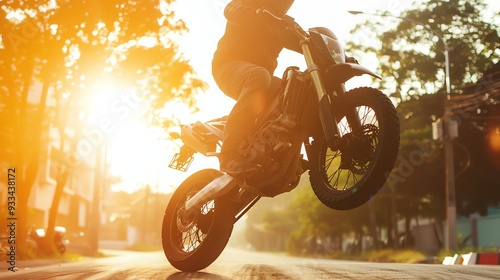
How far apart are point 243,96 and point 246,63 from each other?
315 mm

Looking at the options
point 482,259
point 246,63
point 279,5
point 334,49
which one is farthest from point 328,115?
point 482,259

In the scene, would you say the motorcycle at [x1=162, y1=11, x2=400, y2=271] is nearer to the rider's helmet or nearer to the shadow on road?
the rider's helmet

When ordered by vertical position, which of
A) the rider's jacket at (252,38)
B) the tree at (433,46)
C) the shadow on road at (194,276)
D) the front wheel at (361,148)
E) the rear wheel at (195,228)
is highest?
the tree at (433,46)

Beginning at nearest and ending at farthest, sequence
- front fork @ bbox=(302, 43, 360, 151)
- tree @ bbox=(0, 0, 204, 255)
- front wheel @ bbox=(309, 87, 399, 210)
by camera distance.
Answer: front wheel @ bbox=(309, 87, 399, 210) → front fork @ bbox=(302, 43, 360, 151) → tree @ bbox=(0, 0, 204, 255)

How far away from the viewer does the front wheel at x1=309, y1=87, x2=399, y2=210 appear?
486cm

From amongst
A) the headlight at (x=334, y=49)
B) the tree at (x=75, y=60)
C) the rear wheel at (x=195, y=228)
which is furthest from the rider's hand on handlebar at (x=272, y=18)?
the tree at (x=75, y=60)

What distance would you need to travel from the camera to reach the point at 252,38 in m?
5.96

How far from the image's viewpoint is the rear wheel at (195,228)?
6262 millimetres

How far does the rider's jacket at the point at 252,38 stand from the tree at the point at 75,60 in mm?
10008

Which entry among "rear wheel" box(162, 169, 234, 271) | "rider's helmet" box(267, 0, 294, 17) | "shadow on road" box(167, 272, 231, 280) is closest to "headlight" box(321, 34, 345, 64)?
"rider's helmet" box(267, 0, 294, 17)

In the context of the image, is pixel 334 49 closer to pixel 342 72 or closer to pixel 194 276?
pixel 342 72

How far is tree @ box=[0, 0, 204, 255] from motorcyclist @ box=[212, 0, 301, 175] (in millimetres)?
10044

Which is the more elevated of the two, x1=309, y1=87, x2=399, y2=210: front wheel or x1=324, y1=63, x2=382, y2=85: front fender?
x1=324, y1=63, x2=382, y2=85: front fender

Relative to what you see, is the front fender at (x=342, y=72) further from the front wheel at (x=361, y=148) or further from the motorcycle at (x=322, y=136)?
the front wheel at (x=361, y=148)
